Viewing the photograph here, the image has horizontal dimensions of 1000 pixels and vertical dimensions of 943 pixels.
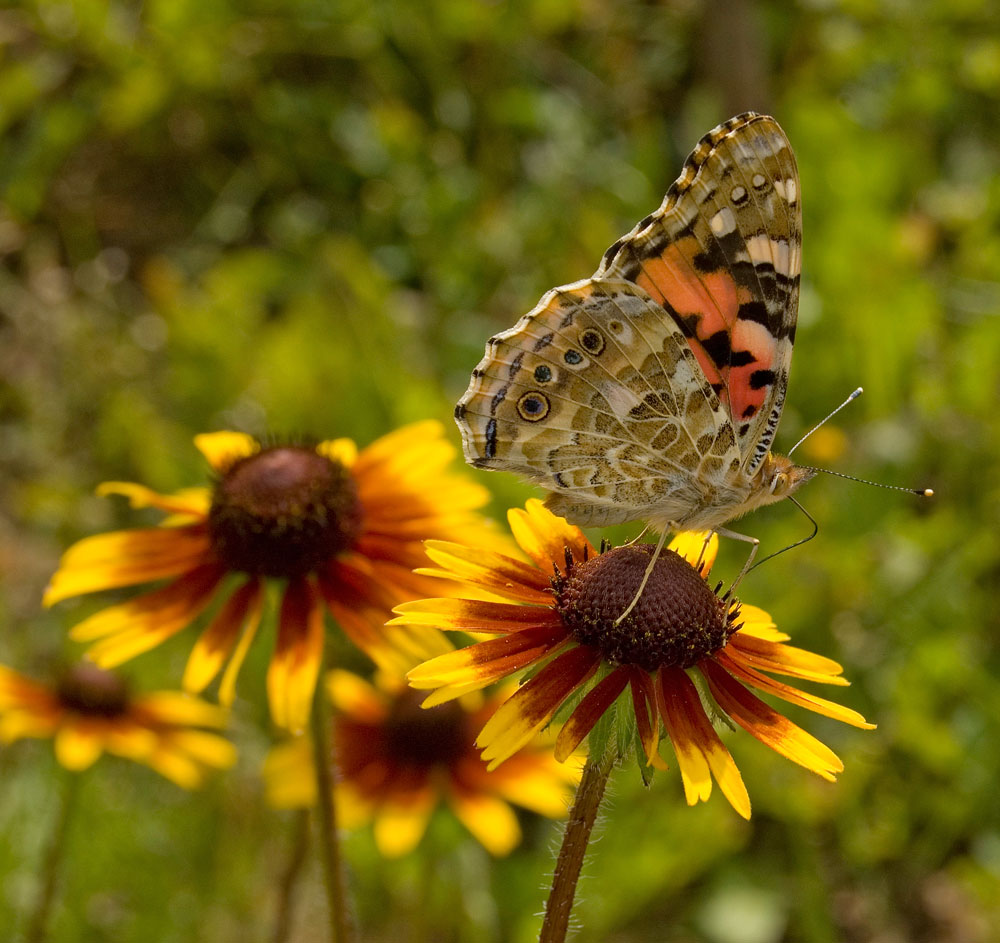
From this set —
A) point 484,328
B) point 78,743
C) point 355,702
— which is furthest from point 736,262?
point 484,328

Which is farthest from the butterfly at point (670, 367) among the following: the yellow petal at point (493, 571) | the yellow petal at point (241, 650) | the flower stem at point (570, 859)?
the flower stem at point (570, 859)

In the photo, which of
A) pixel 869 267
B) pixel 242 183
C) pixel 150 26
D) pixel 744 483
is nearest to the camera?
pixel 744 483

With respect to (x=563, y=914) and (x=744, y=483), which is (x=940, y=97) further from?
(x=563, y=914)

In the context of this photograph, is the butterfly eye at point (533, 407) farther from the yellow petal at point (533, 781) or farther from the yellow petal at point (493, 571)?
the yellow petal at point (533, 781)

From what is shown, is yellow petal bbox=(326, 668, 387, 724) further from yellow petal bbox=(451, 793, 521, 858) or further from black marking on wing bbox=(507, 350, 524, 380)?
black marking on wing bbox=(507, 350, 524, 380)

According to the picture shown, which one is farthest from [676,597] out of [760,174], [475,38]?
[475,38]

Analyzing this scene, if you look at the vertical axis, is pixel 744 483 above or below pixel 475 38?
below

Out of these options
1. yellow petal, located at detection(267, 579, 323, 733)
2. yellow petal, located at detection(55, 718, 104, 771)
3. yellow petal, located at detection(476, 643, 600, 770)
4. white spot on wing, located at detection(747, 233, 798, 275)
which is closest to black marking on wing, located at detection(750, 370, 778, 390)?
white spot on wing, located at detection(747, 233, 798, 275)
